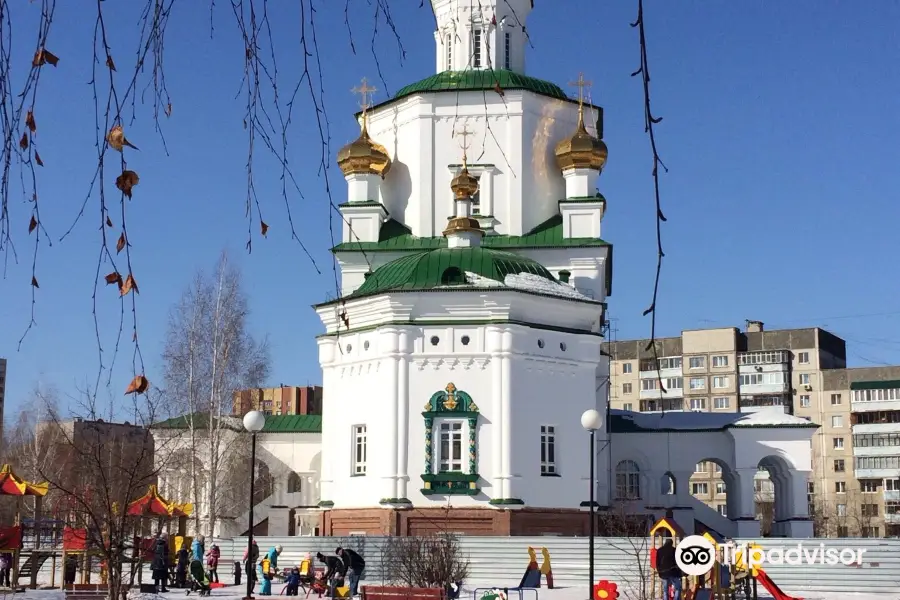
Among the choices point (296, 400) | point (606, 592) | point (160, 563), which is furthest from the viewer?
point (296, 400)

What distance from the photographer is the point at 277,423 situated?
37750 millimetres

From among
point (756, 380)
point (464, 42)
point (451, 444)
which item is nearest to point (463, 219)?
point (451, 444)

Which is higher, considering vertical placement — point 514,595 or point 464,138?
point 464,138

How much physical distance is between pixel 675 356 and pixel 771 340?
18.7ft

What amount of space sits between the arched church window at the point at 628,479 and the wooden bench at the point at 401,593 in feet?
65.1

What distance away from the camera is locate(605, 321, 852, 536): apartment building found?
65.1 m

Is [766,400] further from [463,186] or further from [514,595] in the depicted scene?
[514,595]

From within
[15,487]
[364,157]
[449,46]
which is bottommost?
[15,487]

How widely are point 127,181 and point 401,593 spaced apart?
11749 millimetres

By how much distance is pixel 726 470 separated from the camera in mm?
34312

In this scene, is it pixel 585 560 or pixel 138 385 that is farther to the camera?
pixel 585 560

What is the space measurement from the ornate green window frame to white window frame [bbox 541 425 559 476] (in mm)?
1750

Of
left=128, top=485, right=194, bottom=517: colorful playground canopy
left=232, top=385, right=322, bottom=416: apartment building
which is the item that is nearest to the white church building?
left=128, top=485, right=194, bottom=517: colorful playground canopy

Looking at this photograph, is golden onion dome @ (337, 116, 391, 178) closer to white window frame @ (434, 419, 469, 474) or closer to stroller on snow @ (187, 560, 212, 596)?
white window frame @ (434, 419, 469, 474)
